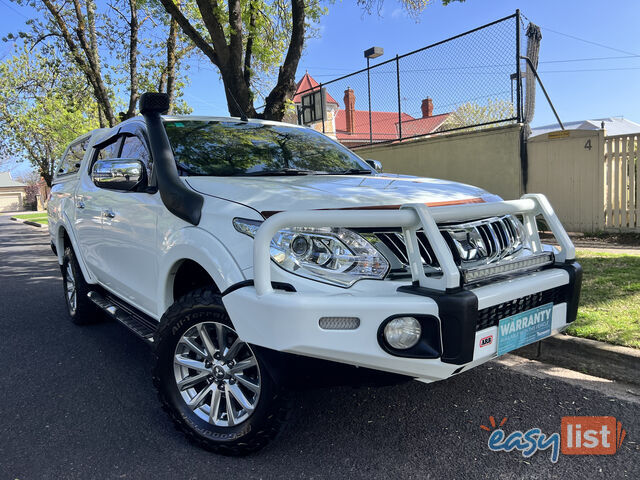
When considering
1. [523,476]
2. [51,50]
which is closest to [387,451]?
[523,476]

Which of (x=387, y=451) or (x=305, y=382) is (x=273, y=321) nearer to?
(x=305, y=382)

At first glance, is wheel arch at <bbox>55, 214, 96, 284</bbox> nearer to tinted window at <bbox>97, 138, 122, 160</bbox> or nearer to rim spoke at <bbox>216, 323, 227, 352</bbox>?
tinted window at <bbox>97, 138, 122, 160</bbox>

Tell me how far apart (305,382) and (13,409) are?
2.11 metres

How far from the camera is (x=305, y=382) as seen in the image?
2.24 metres

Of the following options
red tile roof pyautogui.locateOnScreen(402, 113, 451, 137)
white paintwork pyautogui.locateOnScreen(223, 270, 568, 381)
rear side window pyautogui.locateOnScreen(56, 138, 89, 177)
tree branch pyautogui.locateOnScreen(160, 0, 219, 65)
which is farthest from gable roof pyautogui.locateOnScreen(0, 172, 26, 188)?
white paintwork pyautogui.locateOnScreen(223, 270, 568, 381)

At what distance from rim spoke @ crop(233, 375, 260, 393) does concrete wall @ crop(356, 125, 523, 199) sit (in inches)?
312

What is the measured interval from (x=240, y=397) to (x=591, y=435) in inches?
72.8

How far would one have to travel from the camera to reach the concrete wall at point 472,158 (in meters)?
9.12

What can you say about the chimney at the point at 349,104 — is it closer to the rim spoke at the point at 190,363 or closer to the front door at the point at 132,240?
the front door at the point at 132,240

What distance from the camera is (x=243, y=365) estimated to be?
2.43 meters

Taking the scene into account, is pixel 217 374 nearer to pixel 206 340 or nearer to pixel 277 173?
pixel 206 340

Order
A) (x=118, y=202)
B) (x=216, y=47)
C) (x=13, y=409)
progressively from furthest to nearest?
(x=216, y=47), (x=118, y=202), (x=13, y=409)

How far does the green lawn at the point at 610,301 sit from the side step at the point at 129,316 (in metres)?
2.92

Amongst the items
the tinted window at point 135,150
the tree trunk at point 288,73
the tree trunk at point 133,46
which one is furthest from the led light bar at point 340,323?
the tree trunk at point 133,46
